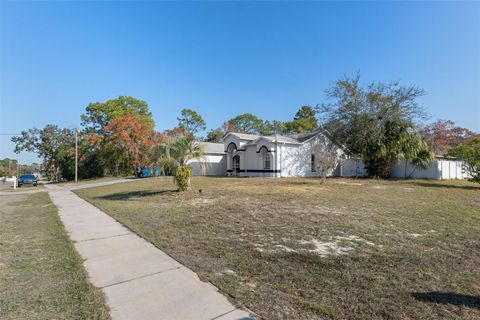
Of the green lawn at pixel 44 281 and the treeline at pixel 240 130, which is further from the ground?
the treeline at pixel 240 130

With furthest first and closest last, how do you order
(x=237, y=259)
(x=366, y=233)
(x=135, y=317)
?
(x=366, y=233) < (x=237, y=259) < (x=135, y=317)

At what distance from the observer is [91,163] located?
36.0 m

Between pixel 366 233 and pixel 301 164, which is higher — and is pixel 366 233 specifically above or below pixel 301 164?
below

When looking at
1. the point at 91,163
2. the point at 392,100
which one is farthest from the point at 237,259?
the point at 91,163

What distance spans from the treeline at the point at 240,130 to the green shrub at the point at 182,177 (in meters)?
0.32

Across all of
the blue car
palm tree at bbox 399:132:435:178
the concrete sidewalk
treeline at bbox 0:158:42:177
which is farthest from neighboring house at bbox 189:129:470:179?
treeline at bbox 0:158:42:177

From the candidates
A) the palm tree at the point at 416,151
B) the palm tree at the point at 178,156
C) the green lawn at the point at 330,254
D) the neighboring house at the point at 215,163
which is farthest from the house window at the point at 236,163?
the green lawn at the point at 330,254

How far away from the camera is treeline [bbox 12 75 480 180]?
22.8 m

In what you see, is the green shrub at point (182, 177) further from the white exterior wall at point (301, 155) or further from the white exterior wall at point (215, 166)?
the white exterior wall at point (215, 166)

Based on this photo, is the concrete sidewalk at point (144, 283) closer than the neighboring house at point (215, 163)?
Yes

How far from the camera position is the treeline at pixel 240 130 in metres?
22.8

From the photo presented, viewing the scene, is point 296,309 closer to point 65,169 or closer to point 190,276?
point 190,276

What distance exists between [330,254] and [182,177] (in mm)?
9188

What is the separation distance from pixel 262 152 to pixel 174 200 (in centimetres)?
1561
